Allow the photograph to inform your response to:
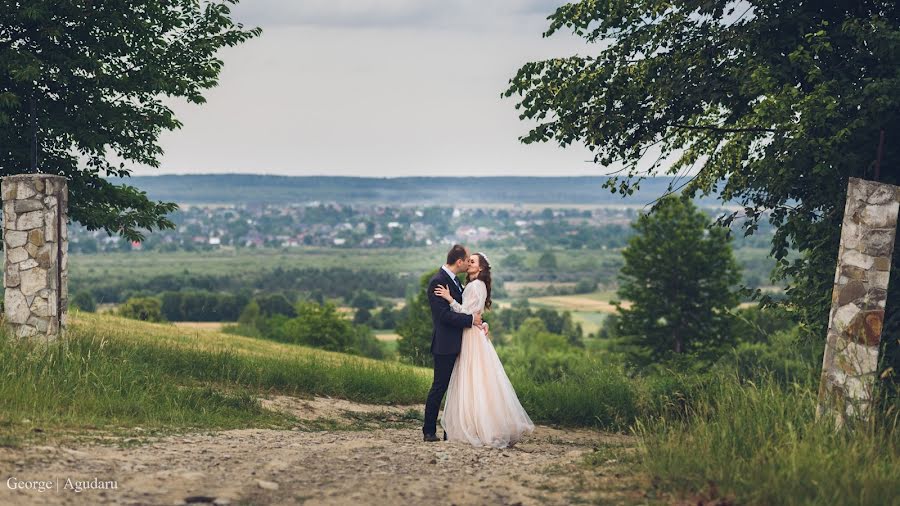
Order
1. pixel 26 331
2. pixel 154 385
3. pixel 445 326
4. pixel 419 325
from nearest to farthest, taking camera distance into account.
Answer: pixel 445 326 → pixel 154 385 → pixel 26 331 → pixel 419 325

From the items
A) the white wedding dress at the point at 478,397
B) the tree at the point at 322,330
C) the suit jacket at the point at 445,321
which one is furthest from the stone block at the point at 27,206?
the tree at the point at 322,330

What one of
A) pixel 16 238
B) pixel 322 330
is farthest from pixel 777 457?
pixel 322 330

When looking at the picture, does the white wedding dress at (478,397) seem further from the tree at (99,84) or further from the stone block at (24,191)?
the tree at (99,84)

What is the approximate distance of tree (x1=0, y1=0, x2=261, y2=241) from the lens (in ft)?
65.1

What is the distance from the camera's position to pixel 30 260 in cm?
1533

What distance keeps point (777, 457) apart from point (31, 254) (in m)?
11.1

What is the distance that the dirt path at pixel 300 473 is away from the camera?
→ 8875 mm

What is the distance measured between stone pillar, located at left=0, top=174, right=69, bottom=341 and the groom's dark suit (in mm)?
5886

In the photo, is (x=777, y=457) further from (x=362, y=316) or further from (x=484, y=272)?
(x=362, y=316)

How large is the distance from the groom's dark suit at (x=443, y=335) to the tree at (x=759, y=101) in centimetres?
575

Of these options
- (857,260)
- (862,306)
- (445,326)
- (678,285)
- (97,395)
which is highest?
(857,260)

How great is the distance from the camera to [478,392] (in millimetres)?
13242

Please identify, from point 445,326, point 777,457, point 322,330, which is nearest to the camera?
point 777,457

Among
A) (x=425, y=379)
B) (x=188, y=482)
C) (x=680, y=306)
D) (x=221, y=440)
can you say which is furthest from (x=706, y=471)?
(x=680, y=306)
